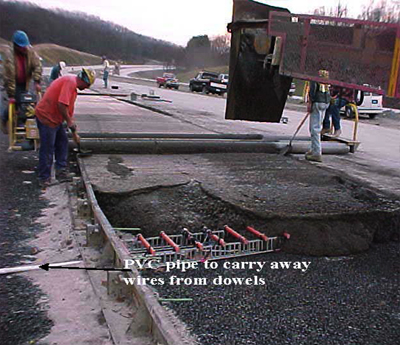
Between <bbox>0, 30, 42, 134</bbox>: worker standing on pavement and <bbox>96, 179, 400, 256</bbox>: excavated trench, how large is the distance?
9.10ft

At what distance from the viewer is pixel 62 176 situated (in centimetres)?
615

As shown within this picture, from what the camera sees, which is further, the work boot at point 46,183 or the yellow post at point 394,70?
the work boot at point 46,183

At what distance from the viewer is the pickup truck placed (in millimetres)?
33812

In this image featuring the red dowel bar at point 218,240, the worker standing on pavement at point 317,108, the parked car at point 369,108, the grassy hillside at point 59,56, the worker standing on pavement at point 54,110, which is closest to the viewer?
the red dowel bar at point 218,240

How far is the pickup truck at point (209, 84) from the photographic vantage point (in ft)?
111

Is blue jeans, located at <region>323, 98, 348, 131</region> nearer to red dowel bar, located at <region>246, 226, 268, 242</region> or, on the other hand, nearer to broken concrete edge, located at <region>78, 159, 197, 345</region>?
red dowel bar, located at <region>246, 226, 268, 242</region>

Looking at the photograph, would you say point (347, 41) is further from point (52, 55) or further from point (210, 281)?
point (52, 55)

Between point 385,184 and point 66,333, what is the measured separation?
5654 millimetres

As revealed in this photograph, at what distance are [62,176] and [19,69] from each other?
5.88ft

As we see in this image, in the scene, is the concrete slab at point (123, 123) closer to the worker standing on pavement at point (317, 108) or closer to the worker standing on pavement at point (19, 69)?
the worker standing on pavement at point (19, 69)

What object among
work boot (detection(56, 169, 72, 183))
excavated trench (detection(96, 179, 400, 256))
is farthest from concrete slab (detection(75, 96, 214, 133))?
excavated trench (detection(96, 179, 400, 256))

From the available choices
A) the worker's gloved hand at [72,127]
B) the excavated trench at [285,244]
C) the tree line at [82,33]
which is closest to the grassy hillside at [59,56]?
the tree line at [82,33]

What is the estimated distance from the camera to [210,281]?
3.38 meters

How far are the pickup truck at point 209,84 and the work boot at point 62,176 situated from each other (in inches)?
1111
